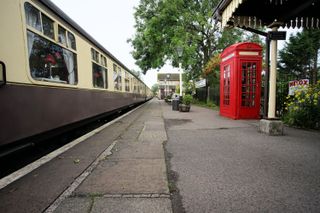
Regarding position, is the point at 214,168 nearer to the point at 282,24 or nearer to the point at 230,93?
the point at 282,24

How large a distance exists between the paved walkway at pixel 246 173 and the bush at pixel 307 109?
1315mm

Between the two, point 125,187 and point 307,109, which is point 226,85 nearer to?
point 307,109

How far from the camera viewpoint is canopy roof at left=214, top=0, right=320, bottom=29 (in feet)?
17.6

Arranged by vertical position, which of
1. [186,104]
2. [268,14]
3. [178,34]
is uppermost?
[178,34]

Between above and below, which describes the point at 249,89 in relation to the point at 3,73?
below

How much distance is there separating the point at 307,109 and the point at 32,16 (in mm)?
7535

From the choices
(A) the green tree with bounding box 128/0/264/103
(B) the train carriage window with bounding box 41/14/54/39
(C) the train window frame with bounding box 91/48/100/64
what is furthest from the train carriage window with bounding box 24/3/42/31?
(A) the green tree with bounding box 128/0/264/103

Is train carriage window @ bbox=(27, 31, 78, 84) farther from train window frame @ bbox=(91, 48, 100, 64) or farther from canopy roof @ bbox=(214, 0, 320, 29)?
canopy roof @ bbox=(214, 0, 320, 29)

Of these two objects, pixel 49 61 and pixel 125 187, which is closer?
pixel 125 187

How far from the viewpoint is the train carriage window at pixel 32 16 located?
346cm

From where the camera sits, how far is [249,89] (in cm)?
881

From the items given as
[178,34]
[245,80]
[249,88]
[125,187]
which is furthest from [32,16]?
[178,34]

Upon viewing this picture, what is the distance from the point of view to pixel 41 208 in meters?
2.21

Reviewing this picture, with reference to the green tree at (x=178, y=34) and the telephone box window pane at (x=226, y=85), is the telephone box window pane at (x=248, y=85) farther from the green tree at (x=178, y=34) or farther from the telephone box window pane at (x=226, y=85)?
the green tree at (x=178, y=34)
